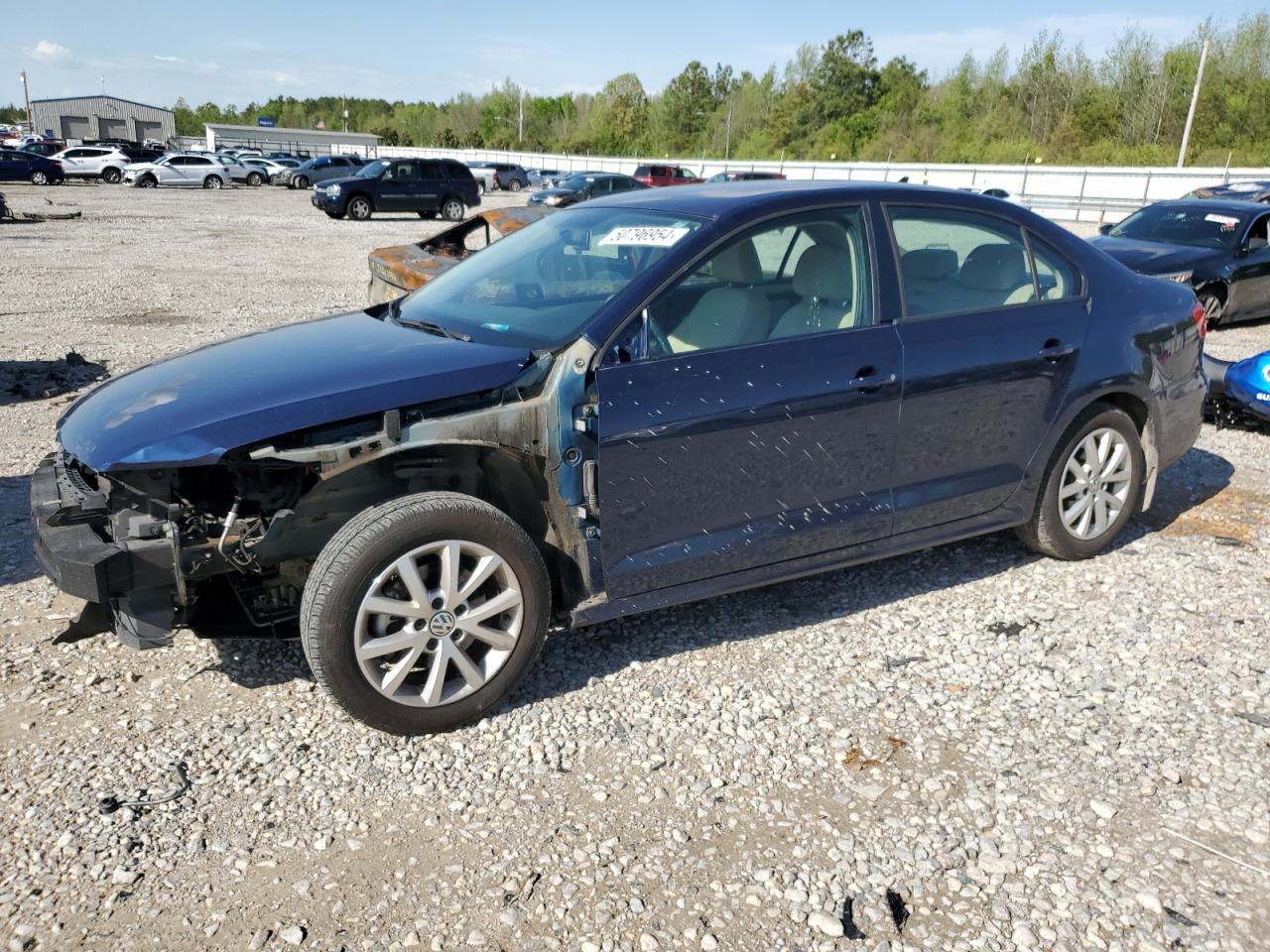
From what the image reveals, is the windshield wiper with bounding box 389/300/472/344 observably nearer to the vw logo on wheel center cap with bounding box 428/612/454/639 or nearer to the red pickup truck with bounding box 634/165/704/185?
the vw logo on wheel center cap with bounding box 428/612/454/639

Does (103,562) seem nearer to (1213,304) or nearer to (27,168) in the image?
(1213,304)

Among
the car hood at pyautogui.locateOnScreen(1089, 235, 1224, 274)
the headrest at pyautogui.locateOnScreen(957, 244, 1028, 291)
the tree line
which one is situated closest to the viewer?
the headrest at pyautogui.locateOnScreen(957, 244, 1028, 291)

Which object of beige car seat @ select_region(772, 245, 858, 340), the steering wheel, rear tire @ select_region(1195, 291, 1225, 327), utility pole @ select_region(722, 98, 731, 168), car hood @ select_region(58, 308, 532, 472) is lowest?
rear tire @ select_region(1195, 291, 1225, 327)

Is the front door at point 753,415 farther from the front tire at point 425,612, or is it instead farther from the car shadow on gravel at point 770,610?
the car shadow on gravel at point 770,610

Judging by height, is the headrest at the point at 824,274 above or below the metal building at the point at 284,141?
below

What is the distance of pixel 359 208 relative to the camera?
28.5 metres

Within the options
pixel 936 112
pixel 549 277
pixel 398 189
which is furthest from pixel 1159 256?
pixel 936 112

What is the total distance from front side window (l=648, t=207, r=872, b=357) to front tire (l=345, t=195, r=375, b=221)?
26495mm

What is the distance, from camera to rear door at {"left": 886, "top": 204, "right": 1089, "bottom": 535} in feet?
13.4

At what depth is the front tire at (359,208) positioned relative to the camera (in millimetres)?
28203

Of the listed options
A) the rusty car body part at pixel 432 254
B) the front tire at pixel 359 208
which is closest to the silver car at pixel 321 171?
the front tire at pixel 359 208

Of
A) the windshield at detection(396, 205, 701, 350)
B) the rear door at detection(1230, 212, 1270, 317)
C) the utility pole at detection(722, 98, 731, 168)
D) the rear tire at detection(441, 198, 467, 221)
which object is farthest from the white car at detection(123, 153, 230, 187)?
the utility pole at detection(722, 98, 731, 168)

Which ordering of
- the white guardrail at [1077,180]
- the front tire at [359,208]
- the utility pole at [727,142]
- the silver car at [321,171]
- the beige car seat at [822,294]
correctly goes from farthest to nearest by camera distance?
the utility pole at [727,142] → the silver car at [321,171] → the white guardrail at [1077,180] → the front tire at [359,208] → the beige car seat at [822,294]

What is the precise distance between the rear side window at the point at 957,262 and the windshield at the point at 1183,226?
8.90 meters
